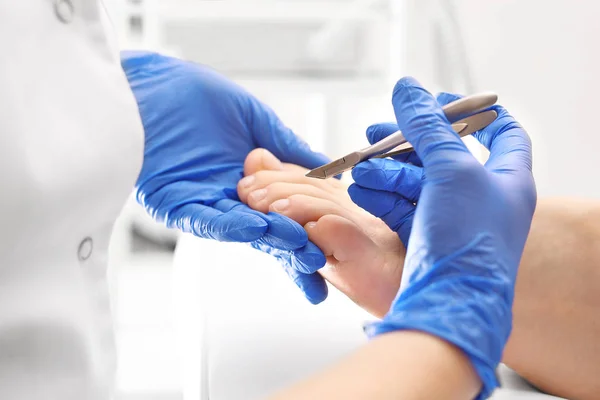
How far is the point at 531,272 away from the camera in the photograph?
0.88 m

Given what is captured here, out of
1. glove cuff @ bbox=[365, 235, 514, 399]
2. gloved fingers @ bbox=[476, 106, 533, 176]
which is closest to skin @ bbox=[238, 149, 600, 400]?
gloved fingers @ bbox=[476, 106, 533, 176]

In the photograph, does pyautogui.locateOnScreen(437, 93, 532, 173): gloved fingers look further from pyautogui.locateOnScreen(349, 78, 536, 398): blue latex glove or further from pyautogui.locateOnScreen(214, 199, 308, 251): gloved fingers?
pyautogui.locateOnScreen(214, 199, 308, 251): gloved fingers

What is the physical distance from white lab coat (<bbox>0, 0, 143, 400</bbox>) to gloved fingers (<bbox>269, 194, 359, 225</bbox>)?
287 mm

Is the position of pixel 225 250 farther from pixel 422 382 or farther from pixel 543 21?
pixel 543 21

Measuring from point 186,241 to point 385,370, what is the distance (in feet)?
2.67

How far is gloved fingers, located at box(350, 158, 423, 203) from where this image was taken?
0.79 metres

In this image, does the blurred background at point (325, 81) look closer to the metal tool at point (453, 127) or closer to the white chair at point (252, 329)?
the white chair at point (252, 329)

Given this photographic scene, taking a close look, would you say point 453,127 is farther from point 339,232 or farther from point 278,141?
point 278,141

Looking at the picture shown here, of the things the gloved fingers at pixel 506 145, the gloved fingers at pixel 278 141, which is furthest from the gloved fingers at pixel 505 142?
the gloved fingers at pixel 278 141

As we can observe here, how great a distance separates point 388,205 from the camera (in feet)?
2.80

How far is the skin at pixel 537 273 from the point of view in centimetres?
83

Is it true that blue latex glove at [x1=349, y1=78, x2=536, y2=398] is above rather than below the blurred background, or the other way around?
above

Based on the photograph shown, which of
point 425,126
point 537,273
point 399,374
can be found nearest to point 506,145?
point 425,126

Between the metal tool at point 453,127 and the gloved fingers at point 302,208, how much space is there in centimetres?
15
